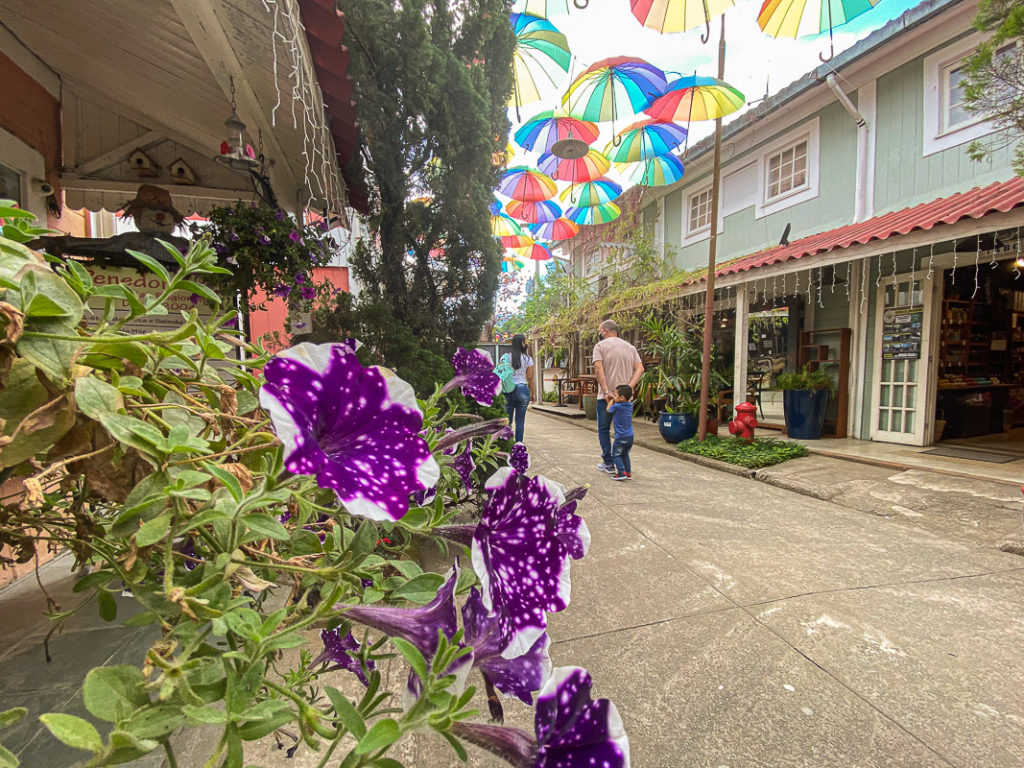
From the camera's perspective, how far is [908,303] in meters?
5.77

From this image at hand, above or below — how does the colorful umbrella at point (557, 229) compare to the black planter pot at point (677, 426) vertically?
above

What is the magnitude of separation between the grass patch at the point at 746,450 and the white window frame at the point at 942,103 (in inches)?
146

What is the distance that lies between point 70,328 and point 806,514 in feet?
14.6

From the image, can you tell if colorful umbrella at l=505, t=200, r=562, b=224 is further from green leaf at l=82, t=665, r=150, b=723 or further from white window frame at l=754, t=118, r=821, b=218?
green leaf at l=82, t=665, r=150, b=723

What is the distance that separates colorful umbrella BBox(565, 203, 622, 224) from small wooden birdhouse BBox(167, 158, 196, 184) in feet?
24.4

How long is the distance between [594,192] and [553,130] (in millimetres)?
2060

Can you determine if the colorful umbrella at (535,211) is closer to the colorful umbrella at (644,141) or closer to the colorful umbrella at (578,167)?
the colorful umbrella at (578,167)

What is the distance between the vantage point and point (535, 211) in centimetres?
1016

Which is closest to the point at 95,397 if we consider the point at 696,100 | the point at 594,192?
the point at 696,100

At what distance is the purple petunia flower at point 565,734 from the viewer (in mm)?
381

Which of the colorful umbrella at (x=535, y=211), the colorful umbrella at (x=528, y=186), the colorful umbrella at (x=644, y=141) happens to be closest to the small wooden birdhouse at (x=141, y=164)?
the colorful umbrella at (x=644, y=141)

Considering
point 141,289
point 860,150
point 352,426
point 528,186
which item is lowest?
point 352,426

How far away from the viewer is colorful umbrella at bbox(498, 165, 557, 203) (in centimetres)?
891

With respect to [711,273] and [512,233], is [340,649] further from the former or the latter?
[512,233]
